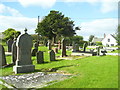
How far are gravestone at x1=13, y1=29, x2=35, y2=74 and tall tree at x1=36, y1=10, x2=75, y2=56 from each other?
1490 inches

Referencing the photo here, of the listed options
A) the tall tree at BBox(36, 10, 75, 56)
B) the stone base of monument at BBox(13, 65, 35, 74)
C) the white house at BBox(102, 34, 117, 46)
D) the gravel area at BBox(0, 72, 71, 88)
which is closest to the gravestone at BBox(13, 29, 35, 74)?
the stone base of monument at BBox(13, 65, 35, 74)

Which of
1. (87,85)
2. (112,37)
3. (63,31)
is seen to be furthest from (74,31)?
(87,85)

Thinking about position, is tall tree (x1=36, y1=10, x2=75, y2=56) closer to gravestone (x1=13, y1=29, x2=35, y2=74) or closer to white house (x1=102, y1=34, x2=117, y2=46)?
white house (x1=102, y1=34, x2=117, y2=46)

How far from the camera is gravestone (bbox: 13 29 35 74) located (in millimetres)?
9139

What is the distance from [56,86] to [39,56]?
7.20 m

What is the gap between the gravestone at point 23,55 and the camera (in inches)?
360

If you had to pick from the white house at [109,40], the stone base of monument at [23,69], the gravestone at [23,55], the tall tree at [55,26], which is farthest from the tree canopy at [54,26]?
the stone base of monument at [23,69]

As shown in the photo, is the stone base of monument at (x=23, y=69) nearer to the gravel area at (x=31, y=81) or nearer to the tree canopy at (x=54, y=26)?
the gravel area at (x=31, y=81)

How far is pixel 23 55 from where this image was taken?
9367 millimetres

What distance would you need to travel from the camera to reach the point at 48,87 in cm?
585

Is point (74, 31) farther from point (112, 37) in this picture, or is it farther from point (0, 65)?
point (0, 65)

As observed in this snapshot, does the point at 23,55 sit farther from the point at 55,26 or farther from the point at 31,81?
the point at 55,26

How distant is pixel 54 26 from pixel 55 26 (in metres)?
0.38

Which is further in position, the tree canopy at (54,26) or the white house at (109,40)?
the white house at (109,40)
